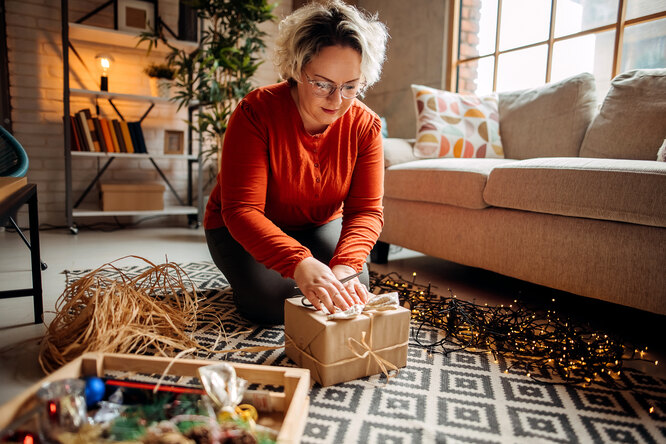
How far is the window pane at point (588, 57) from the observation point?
2.30 metres

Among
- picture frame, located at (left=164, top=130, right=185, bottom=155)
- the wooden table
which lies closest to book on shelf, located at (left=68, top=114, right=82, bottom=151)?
picture frame, located at (left=164, top=130, right=185, bottom=155)

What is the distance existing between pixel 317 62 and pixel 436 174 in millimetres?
949

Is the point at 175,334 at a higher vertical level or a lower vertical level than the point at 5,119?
lower

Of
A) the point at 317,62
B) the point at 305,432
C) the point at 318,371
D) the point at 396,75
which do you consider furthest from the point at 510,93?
the point at 305,432

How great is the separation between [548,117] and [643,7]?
70 cm

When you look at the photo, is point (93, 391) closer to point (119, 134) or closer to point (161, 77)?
point (119, 134)

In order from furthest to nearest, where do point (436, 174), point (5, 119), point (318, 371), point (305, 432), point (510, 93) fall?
point (5, 119) < point (510, 93) < point (436, 174) < point (318, 371) < point (305, 432)

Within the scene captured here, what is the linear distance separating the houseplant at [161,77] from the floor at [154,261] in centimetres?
94

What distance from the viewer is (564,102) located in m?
2.08

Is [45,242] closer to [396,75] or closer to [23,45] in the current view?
[23,45]

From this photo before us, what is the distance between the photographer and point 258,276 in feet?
4.31

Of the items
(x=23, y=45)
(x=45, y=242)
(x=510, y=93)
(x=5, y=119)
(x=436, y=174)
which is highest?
(x=23, y=45)

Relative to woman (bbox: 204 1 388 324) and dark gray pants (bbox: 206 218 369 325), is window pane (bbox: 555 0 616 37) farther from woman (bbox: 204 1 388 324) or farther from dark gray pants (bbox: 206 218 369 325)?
dark gray pants (bbox: 206 218 369 325)

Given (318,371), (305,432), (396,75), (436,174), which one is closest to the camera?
(305,432)
